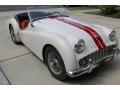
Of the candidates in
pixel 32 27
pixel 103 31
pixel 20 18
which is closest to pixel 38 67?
pixel 32 27

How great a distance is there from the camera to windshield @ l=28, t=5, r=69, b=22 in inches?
177

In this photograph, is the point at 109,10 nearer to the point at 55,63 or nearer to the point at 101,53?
the point at 101,53

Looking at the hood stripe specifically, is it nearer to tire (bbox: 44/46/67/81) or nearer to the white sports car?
the white sports car

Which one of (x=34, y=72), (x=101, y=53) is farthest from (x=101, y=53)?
(x=34, y=72)

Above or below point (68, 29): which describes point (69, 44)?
below

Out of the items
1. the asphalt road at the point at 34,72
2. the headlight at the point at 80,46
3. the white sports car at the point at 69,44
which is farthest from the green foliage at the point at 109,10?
the headlight at the point at 80,46

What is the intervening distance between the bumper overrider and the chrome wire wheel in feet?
1.12

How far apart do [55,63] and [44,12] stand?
1.72 m

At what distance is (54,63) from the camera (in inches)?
139

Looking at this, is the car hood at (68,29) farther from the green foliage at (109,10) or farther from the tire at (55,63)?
the green foliage at (109,10)

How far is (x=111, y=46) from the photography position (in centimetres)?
354

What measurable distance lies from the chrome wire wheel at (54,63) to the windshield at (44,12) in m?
1.30
